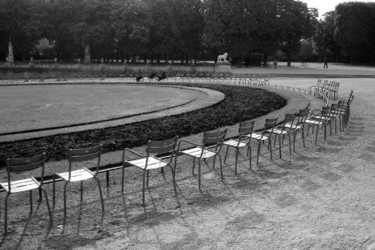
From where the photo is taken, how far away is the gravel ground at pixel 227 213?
587 cm

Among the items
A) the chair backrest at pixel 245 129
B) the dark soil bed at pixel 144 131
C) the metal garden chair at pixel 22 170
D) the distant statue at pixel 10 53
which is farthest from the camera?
the distant statue at pixel 10 53

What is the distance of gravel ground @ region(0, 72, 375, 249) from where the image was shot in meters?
5.87

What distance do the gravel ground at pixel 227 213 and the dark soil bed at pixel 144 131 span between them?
2.80 meters

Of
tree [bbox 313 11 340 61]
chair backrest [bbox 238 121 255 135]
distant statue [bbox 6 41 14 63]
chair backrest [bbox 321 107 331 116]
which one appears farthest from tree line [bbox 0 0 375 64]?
chair backrest [bbox 238 121 255 135]

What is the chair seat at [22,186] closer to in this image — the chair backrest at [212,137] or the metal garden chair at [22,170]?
the metal garden chair at [22,170]

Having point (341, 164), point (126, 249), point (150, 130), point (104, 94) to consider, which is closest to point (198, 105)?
point (150, 130)

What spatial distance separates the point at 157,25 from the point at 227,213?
201ft

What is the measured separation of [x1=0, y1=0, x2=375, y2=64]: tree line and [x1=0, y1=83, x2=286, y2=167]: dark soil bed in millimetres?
44832

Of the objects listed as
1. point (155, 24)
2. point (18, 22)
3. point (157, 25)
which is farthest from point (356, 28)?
point (18, 22)

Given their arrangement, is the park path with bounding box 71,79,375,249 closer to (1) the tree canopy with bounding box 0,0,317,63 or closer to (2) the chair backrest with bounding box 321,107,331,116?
(2) the chair backrest with bounding box 321,107,331,116

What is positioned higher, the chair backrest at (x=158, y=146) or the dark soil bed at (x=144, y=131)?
the chair backrest at (x=158, y=146)

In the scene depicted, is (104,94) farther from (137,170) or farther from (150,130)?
(137,170)

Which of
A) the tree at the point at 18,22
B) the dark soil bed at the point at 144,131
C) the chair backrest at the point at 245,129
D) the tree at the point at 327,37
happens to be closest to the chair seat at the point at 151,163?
the chair backrest at the point at 245,129

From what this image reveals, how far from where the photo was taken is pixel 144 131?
45.3 feet
